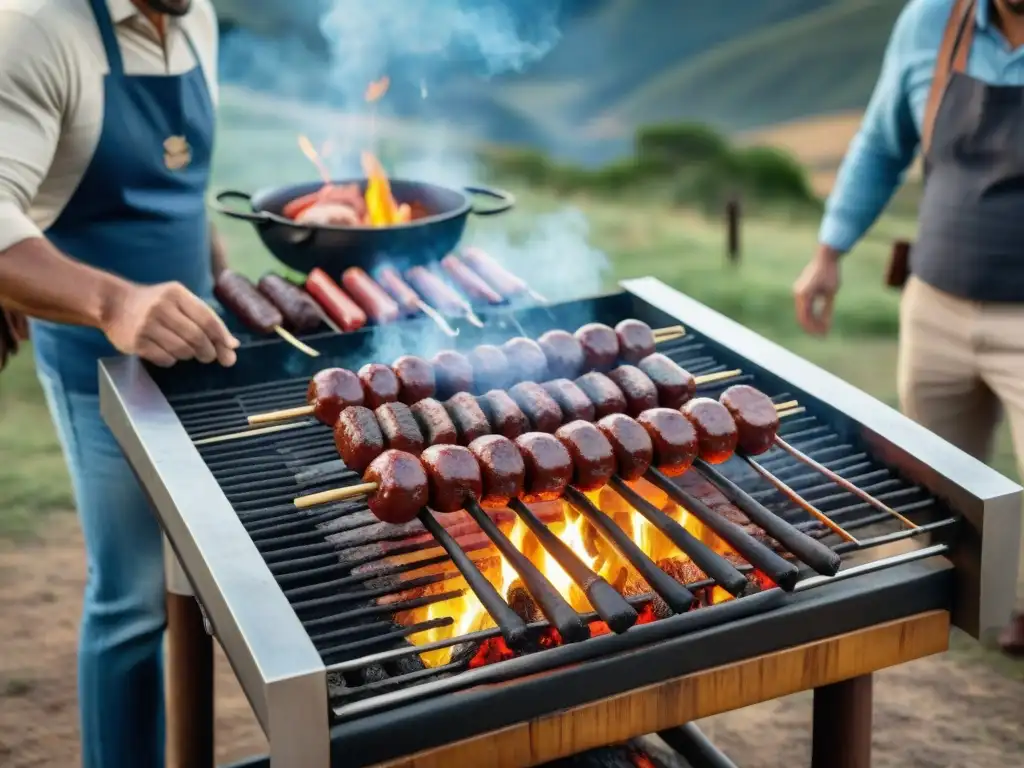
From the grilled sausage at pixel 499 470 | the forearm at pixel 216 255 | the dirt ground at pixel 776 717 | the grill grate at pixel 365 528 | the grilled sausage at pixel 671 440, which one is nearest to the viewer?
the grill grate at pixel 365 528

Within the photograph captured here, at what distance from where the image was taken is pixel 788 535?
6.00 ft

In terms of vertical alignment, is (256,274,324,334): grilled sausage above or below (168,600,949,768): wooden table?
above

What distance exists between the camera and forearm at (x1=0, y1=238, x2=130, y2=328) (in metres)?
2.32

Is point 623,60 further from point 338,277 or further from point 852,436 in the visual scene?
point 852,436

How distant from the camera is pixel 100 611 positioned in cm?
274

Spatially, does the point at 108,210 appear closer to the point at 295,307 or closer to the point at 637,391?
the point at 295,307

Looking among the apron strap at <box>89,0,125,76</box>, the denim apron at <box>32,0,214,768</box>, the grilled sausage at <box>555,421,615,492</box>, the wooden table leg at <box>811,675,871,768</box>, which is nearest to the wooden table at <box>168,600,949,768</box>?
the wooden table leg at <box>811,675,871,768</box>

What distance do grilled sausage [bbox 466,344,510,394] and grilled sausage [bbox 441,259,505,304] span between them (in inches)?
16.9

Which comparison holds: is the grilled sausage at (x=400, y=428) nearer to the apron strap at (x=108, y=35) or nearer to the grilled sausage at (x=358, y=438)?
the grilled sausage at (x=358, y=438)

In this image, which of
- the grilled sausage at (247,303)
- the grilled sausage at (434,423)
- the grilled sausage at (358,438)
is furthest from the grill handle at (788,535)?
the grilled sausage at (247,303)

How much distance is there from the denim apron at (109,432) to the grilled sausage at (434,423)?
0.92 metres

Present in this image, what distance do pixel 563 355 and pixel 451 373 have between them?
0.27m

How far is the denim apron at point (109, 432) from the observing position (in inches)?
107

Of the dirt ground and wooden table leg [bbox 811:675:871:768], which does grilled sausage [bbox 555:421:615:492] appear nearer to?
wooden table leg [bbox 811:675:871:768]
